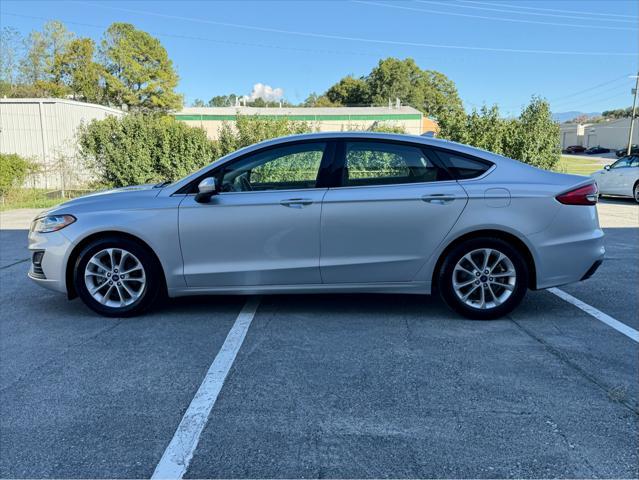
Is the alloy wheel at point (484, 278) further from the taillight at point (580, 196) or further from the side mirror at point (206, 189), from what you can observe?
the side mirror at point (206, 189)

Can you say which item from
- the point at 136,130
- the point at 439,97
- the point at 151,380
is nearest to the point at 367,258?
the point at 151,380

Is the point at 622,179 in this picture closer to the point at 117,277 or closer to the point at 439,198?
the point at 439,198

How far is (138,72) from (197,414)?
65.2 m

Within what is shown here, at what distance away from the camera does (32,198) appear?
51.6 feet

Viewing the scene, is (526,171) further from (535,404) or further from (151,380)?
(151,380)

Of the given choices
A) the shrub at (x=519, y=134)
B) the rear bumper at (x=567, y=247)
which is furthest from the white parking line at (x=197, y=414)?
the shrub at (x=519, y=134)

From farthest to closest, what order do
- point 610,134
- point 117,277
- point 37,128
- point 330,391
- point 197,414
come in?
A: 1. point 610,134
2. point 37,128
3. point 117,277
4. point 330,391
5. point 197,414

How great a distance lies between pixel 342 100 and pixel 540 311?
9352 cm

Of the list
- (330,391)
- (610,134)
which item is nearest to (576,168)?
(330,391)

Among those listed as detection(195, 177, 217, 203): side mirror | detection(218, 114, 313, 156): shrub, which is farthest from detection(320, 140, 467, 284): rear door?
detection(218, 114, 313, 156): shrub

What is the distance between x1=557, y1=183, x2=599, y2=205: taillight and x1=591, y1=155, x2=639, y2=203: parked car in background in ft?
40.3

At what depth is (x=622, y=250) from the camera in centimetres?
794

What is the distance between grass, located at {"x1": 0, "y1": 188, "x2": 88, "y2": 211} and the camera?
14.9 metres

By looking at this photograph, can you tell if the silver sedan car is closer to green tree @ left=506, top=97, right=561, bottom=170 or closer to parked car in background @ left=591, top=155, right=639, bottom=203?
green tree @ left=506, top=97, right=561, bottom=170
